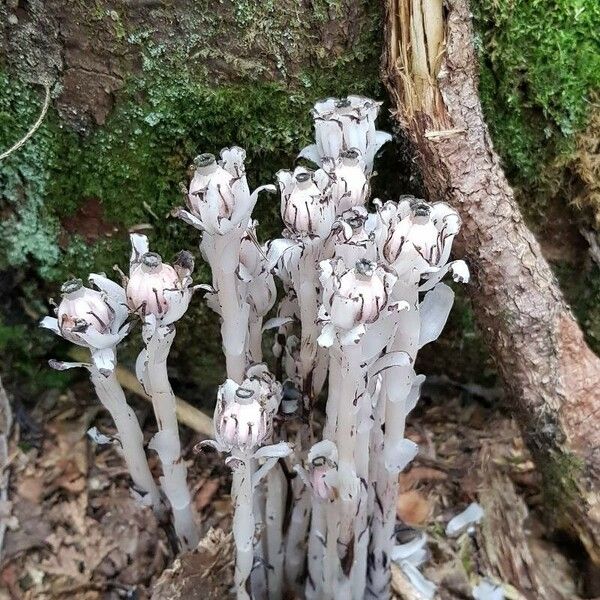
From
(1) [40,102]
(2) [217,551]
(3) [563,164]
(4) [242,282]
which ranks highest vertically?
(1) [40,102]

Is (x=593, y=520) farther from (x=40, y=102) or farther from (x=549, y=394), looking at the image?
(x=40, y=102)

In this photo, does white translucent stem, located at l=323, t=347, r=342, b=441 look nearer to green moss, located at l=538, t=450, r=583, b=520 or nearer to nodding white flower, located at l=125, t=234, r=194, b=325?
nodding white flower, located at l=125, t=234, r=194, b=325

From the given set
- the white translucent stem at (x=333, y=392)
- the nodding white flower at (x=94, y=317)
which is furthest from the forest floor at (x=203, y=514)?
the nodding white flower at (x=94, y=317)

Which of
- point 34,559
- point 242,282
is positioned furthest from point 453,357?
point 34,559

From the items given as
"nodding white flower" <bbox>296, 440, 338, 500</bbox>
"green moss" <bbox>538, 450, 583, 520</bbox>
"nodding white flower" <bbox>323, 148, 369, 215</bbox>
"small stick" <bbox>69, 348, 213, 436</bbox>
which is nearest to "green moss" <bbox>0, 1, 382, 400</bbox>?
"small stick" <bbox>69, 348, 213, 436</bbox>

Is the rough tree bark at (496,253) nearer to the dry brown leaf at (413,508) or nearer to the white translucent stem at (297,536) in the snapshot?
the dry brown leaf at (413,508)
